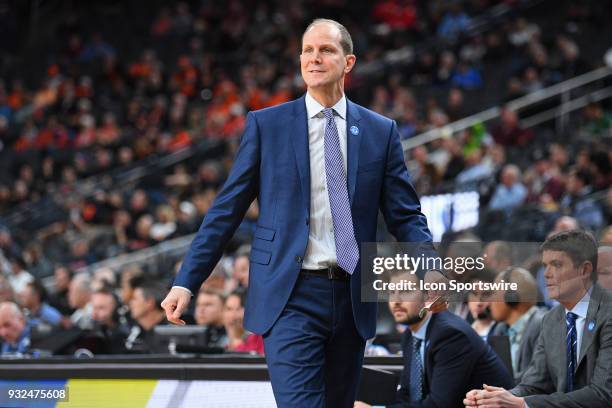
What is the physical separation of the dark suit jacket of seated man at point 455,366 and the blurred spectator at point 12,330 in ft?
12.6

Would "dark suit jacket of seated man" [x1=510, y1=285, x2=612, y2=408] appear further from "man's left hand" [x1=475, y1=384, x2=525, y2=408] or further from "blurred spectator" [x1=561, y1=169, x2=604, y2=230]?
"blurred spectator" [x1=561, y1=169, x2=604, y2=230]

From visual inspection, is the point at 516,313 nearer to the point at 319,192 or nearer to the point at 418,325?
the point at 418,325

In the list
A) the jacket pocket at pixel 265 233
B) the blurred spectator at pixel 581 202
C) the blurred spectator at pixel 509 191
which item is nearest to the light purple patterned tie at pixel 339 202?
the jacket pocket at pixel 265 233

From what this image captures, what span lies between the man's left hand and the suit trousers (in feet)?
2.24

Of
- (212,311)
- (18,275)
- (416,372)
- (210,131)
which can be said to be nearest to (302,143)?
(416,372)

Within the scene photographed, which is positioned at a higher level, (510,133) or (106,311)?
(510,133)

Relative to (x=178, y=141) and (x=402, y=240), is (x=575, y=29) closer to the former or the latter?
(x=178, y=141)

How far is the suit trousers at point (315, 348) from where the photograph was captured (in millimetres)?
4168

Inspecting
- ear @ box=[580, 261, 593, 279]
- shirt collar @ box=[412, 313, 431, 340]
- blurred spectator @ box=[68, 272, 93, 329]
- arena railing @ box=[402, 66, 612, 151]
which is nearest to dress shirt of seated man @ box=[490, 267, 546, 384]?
ear @ box=[580, 261, 593, 279]

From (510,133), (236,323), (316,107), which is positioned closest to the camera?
(316,107)

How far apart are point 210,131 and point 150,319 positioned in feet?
32.2

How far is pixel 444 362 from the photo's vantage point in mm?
5672

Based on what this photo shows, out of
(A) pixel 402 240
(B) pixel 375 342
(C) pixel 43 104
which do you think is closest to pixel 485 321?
(B) pixel 375 342

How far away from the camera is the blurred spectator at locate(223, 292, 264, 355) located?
810cm
